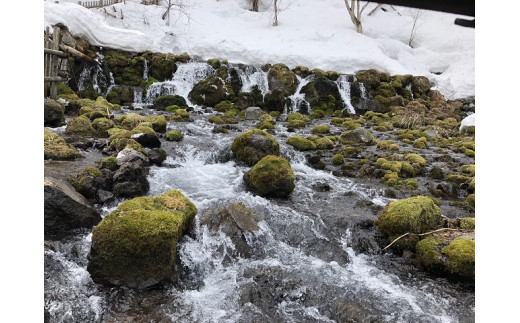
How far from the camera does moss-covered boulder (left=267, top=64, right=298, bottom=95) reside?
67.3ft

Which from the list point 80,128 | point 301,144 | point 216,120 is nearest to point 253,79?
point 216,120

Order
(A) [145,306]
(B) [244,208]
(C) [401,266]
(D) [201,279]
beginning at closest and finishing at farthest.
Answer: (A) [145,306] → (D) [201,279] → (C) [401,266] → (B) [244,208]

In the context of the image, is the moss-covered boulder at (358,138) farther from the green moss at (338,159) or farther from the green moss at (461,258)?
the green moss at (461,258)

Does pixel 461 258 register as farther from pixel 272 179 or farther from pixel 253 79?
pixel 253 79

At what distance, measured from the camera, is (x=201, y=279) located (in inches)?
180

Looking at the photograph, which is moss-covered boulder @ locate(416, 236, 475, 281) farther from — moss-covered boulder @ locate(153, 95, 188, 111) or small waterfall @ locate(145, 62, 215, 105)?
small waterfall @ locate(145, 62, 215, 105)

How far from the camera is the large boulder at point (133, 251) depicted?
13.4 ft

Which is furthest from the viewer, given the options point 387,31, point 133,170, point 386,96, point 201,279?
point 387,31

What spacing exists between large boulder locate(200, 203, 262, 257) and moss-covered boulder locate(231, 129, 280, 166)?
3309mm

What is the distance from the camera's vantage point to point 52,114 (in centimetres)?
1075

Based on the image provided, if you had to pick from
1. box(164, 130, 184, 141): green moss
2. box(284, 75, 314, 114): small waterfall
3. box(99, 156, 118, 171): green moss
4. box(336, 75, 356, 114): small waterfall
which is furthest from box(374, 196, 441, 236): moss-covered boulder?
box(336, 75, 356, 114): small waterfall

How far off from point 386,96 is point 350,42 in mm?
8203

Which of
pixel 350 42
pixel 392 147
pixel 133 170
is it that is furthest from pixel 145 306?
pixel 350 42
